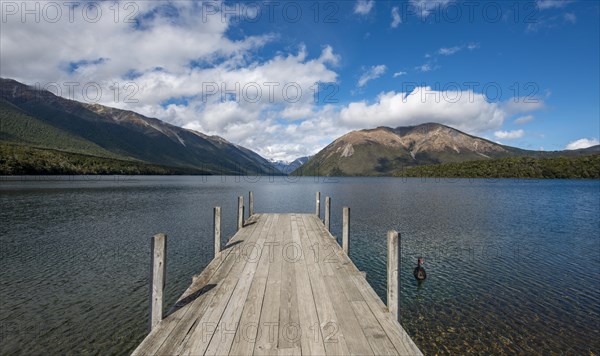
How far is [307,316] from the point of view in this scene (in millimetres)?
6848

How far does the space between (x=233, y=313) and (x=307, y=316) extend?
1703 mm

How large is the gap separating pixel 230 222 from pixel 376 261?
642 inches

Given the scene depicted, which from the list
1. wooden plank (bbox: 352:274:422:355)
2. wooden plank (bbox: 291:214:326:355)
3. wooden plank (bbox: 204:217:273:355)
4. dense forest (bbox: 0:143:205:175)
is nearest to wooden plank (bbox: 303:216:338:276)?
wooden plank (bbox: 291:214:326:355)

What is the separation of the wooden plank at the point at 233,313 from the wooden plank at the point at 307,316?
1.37m

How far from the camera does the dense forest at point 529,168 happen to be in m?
163

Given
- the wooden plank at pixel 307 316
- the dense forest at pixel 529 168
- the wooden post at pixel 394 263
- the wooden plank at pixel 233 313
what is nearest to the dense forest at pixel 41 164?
the wooden plank at pixel 233 313

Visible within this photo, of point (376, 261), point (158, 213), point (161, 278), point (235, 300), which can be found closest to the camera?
point (161, 278)

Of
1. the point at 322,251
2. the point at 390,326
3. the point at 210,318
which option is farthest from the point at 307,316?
the point at 322,251

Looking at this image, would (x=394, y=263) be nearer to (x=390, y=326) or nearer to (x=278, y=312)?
(x=390, y=326)

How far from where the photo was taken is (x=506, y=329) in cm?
1058

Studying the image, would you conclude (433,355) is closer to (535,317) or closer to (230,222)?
(535,317)

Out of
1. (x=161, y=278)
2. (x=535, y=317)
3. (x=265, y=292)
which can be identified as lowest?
(x=535, y=317)

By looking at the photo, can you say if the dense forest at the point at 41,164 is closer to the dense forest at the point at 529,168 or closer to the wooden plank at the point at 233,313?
the wooden plank at the point at 233,313

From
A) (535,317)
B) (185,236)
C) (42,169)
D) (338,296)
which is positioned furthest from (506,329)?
(42,169)
